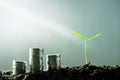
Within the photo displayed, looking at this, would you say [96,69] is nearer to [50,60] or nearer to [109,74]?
[109,74]

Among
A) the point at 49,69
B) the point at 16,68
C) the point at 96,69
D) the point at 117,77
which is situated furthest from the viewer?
the point at 16,68

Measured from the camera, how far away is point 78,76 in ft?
3.82

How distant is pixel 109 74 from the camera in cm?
114

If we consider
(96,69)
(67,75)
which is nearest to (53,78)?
(67,75)

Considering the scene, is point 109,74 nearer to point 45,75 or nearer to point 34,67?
point 45,75

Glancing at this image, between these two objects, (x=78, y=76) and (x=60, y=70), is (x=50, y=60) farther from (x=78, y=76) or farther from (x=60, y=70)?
(x=78, y=76)

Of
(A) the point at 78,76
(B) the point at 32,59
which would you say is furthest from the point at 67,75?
(B) the point at 32,59

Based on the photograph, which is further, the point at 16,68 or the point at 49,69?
the point at 16,68

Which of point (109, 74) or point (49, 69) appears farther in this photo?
point (49, 69)

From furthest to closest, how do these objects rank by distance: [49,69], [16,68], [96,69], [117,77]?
[16,68], [49,69], [96,69], [117,77]

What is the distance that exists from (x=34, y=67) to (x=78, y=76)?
12.7 inches

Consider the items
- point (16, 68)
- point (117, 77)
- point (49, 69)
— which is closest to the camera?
point (117, 77)

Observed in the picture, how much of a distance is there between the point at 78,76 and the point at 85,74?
0.11 feet

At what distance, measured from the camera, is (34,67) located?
1.40 meters
